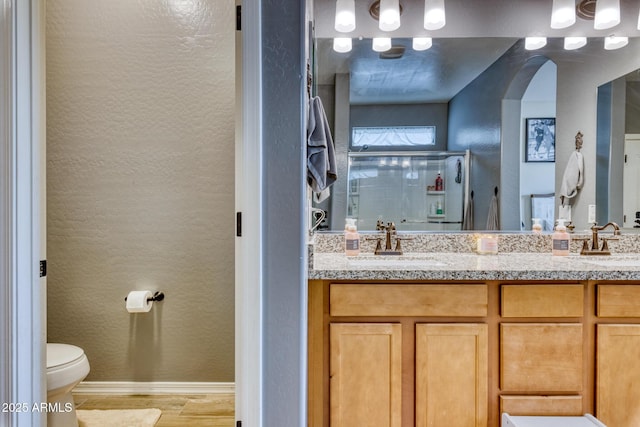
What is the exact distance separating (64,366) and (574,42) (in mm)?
3031

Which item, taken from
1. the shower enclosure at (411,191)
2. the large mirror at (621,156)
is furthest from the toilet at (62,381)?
the large mirror at (621,156)

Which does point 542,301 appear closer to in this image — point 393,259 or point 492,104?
point 393,259

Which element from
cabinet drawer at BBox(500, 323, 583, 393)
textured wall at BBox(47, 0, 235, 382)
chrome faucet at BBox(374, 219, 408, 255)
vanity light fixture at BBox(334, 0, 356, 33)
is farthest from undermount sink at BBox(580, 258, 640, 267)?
textured wall at BBox(47, 0, 235, 382)

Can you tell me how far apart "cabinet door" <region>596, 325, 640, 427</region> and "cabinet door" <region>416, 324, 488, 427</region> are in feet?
1.45

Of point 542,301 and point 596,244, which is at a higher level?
point 596,244

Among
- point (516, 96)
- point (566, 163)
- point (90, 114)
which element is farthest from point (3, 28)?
point (566, 163)

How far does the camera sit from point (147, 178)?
6.97ft

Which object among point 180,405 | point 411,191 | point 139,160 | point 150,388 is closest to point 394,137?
point 411,191

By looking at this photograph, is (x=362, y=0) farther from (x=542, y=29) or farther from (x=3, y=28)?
(x=3, y=28)

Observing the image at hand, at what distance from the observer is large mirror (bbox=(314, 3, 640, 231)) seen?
6.61 feet

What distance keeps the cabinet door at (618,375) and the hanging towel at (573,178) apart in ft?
2.74

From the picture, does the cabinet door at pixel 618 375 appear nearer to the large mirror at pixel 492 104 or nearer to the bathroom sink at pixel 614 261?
the bathroom sink at pixel 614 261

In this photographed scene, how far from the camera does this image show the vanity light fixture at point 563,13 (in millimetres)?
1981

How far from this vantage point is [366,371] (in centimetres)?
142
